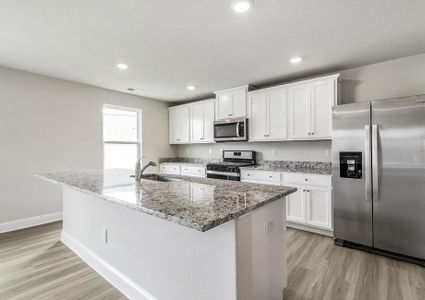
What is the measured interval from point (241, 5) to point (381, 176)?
2337 mm

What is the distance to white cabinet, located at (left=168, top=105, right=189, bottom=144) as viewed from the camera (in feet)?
17.1

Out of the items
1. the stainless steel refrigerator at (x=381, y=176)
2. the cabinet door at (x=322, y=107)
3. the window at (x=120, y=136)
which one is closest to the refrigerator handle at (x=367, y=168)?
the stainless steel refrigerator at (x=381, y=176)

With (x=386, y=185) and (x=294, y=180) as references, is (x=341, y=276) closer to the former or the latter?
(x=386, y=185)

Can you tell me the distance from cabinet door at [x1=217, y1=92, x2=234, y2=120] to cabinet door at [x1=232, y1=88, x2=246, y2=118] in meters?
0.07

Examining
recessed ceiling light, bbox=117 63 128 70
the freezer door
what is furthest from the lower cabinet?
recessed ceiling light, bbox=117 63 128 70

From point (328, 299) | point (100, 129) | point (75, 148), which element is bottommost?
point (328, 299)

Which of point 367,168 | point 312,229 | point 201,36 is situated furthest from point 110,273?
point 367,168

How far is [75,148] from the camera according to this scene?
398cm

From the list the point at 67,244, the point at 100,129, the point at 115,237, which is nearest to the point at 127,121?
the point at 100,129

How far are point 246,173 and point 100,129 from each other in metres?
2.87

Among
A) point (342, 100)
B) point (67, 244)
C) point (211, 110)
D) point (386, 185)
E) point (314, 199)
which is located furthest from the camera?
point (211, 110)

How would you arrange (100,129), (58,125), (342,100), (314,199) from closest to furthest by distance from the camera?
1. (314,199)
2. (342,100)
3. (58,125)
4. (100,129)

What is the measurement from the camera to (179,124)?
211 inches

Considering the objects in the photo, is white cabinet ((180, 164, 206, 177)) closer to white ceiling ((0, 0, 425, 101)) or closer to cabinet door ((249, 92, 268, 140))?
cabinet door ((249, 92, 268, 140))
